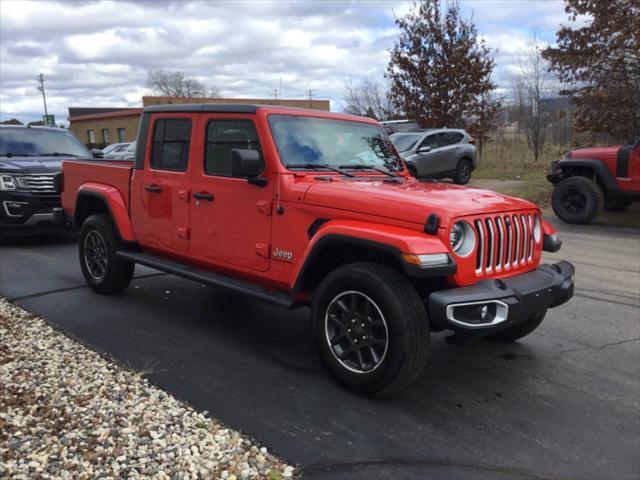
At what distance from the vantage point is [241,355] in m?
4.51

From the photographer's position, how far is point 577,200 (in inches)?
432

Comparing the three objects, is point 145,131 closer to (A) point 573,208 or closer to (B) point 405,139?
(A) point 573,208

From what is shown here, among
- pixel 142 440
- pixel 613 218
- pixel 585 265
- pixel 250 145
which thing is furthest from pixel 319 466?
pixel 613 218

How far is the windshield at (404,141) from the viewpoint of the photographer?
15.2 m

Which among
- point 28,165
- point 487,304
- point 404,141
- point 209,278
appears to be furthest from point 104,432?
point 404,141

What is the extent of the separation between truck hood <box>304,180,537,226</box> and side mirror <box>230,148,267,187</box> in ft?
1.47

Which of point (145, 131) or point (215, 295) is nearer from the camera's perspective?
point (145, 131)

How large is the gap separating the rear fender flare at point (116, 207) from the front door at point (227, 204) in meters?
1.06

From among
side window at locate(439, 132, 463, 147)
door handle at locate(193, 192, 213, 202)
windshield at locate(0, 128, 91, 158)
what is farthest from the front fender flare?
side window at locate(439, 132, 463, 147)

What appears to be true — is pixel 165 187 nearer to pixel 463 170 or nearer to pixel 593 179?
pixel 593 179

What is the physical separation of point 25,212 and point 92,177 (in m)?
3.07

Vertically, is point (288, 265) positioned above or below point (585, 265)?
above

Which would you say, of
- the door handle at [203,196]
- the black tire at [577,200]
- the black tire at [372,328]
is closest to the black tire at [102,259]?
the door handle at [203,196]

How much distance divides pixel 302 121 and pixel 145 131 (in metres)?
1.77
